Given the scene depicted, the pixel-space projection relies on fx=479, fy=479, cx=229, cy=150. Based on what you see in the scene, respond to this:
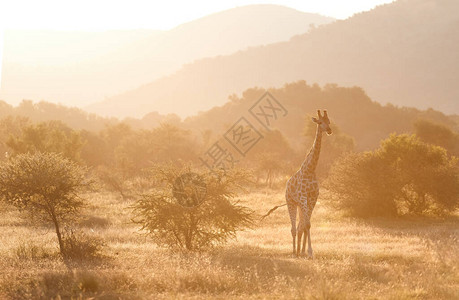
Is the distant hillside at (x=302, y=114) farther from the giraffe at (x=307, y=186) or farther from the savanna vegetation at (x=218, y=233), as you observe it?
the giraffe at (x=307, y=186)

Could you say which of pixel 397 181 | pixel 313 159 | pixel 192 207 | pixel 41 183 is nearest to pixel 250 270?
pixel 313 159

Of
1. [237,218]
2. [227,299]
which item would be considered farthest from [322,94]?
[227,299]

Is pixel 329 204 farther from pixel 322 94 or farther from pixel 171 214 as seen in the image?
pixel 322 94

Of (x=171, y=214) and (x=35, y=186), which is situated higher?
(x=35, y=186)

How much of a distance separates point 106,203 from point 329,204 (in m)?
16.6

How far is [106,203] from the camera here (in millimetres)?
36344

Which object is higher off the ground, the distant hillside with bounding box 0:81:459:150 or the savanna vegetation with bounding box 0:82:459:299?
the distant hillside with bounding box 0:81:459:150

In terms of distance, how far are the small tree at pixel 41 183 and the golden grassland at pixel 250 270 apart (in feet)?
5.47

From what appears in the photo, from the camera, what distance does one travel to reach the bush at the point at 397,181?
29109 millimetres

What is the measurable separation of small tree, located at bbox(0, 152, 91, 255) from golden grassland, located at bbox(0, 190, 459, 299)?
5.47 feet

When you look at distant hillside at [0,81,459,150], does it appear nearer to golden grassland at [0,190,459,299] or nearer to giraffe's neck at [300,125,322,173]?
golden grassland at [0,190,459,299]

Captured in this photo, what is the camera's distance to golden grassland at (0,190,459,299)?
988 centimetres

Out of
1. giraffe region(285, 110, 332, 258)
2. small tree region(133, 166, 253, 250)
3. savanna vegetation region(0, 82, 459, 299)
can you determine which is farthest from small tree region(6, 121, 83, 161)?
giraffe region(285, 110, 332, 258)

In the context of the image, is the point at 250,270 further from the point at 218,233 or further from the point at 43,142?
the point at 43,142
